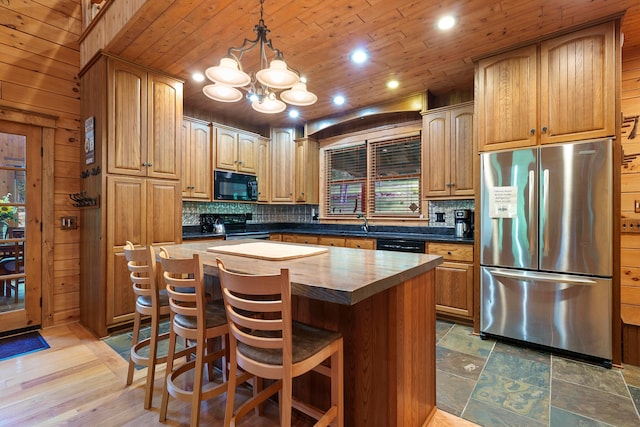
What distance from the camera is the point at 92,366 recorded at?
2285mm

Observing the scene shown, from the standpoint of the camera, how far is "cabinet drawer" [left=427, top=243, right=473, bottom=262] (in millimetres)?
3040

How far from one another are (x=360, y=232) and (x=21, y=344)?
3.83 m

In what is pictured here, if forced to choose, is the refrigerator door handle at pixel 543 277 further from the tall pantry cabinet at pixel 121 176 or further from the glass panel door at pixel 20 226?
the glass panel door at pixel 20 226

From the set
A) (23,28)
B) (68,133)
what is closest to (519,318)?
(68,133)

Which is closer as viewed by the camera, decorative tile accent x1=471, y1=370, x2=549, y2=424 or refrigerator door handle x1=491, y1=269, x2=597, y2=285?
decorative tile accent x1=471, y1=370, x2=549, y2=424

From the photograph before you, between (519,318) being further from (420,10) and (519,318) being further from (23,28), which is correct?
(23,28)

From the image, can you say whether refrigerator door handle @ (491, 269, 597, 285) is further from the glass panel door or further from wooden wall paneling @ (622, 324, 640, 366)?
the glass panel door

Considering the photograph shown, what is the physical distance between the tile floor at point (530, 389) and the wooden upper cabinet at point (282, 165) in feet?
10.8

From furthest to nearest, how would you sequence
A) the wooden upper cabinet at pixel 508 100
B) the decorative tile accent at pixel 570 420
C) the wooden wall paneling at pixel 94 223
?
the wooden wall paneling at pixel 94 223 < the wooden upper cabinet at pixel 508 100 < the decorative tile accent at pixel 570 420

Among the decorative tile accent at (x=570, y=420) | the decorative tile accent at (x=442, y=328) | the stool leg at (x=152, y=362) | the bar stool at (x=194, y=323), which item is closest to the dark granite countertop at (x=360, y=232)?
the decorative tile accent at (x=442, y=328)

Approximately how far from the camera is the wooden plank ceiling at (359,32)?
2.19 metres

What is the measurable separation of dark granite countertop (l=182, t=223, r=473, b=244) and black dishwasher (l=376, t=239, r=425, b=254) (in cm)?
4

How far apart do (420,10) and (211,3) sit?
1533 millimetres

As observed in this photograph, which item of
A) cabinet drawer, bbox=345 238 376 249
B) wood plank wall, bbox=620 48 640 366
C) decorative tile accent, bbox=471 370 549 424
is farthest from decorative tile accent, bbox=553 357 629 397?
cabinet drawer, bbox=345 238 376 249
